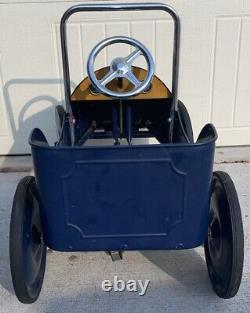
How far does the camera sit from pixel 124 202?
156 cm

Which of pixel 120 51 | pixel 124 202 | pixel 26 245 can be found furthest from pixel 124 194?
pixel 120 51

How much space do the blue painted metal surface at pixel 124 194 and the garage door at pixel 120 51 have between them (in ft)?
4.13

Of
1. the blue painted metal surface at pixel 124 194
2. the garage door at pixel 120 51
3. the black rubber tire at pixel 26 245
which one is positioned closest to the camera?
the blue painted metal surface at pixel 124 194

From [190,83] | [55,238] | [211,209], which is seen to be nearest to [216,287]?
[211,209]

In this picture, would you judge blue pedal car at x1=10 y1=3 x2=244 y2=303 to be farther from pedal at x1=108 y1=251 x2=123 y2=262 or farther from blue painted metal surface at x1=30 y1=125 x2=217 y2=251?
pedal at x1=108 y1=251 x2=123 y2=262

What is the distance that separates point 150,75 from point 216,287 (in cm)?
89

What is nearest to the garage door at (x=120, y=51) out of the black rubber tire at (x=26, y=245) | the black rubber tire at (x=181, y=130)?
the black rubber tire at (x=181, y=130)

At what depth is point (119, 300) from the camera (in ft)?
5.83

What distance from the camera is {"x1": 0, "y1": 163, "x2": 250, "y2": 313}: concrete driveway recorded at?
1745 mm

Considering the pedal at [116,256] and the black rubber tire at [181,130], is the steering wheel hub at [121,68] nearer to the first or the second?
the black rubber tire at [181,130]

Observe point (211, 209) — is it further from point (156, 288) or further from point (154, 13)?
point (154, 13)

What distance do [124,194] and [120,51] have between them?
4.89ft

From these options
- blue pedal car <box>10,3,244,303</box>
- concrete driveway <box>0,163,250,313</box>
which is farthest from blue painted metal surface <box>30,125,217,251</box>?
concrete driveway <box>0,163,250,313</box>

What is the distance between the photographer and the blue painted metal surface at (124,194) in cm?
148
